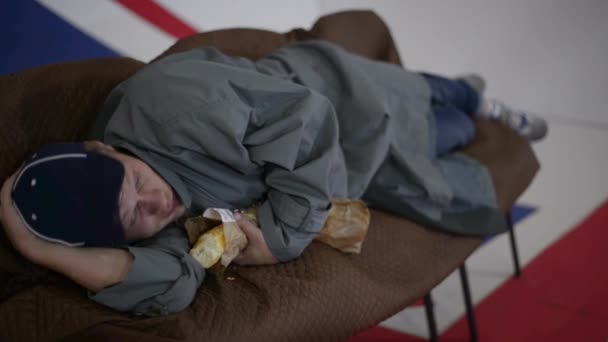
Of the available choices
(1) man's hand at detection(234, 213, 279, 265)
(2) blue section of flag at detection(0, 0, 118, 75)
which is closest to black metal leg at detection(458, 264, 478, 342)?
(1) man's hand at detection(234, 213, 279, 265)

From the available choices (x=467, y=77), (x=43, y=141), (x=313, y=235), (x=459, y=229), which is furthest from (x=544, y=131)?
(x=43, y=141)

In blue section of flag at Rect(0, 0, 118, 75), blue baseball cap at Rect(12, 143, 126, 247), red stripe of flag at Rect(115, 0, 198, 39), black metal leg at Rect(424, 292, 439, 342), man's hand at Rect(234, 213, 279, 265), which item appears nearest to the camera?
blue baseball cap at Rect(12, 143, 126, 247)

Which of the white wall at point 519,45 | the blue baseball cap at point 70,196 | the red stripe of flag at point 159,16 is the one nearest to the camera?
the blue baseball cap at point 70,196

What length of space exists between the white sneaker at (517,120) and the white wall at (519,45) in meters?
0.76

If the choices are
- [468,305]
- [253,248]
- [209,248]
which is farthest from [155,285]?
[468,305]

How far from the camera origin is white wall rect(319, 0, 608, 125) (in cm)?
290

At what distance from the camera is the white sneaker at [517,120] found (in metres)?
2.03

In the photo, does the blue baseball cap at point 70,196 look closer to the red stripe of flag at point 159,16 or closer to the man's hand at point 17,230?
the man's hand at point 17,230

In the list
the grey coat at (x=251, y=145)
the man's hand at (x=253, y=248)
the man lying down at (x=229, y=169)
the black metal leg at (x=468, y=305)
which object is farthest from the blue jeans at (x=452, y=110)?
the man's hand at (x=253, y=248)

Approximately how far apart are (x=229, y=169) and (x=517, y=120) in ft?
4.06

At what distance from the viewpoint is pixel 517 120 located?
2.08 m

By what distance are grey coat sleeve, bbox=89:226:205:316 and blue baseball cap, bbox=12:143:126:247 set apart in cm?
8

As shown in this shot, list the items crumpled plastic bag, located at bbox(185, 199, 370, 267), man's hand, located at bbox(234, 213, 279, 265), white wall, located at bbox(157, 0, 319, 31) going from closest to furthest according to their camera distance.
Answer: man's hand, located at bbox(234, 213, 279, 265) < crumpled plastic bag, located at bbox(185, 199, 370, 267) < white wall, located at bbox(157, 0, 319, 31)

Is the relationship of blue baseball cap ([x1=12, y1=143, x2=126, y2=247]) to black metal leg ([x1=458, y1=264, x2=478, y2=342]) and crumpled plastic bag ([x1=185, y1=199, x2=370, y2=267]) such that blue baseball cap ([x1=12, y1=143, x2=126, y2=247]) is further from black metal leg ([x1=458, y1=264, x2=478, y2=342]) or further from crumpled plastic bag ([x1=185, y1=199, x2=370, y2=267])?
black metal leg ([x1=458, y1=264, x2=478, y2=342])
